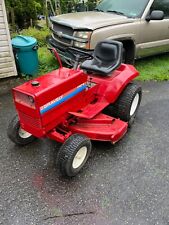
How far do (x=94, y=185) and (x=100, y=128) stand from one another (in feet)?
2.36

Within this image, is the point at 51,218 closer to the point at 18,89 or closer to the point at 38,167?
the point at 38,167

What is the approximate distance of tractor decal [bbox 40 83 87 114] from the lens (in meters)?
2.69

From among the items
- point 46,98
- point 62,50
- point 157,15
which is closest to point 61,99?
point 46,98

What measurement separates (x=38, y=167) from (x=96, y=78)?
4.58ft

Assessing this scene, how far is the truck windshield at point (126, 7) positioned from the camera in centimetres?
564

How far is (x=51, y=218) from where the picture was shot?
2.50 metres

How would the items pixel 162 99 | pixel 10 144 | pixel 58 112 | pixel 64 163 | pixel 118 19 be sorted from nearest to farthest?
pixel 64 163 < pixel 58 112 < pixel 10 144 < pixel 162 99 < pixel 118 19

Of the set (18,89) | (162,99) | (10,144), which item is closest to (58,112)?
(18,89)

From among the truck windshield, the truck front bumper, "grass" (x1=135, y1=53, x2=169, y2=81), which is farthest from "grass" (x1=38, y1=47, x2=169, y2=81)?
the truck windshield

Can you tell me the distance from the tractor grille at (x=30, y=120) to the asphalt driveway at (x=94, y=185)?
0.62 meters

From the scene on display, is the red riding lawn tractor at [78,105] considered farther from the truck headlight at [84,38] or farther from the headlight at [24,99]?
the truck headlight at [84,38]

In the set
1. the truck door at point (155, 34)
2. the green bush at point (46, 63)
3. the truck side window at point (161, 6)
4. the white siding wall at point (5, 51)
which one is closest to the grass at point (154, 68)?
the truck door at point (155, 34)

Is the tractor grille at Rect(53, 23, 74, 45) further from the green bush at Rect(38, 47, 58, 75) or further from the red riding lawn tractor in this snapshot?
the red riding lawn tractor

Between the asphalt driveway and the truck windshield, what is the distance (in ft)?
9.90
